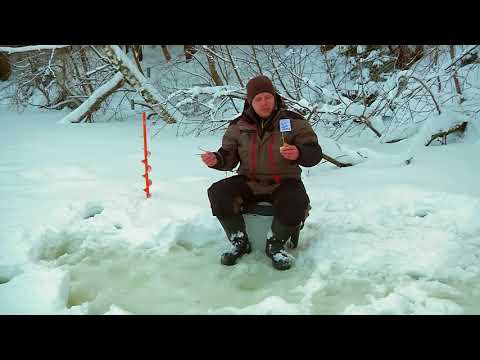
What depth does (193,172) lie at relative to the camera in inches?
163

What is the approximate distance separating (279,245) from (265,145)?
552mm

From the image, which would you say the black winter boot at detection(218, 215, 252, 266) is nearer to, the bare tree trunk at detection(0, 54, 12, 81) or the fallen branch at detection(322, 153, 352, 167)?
the fallen branch at detection(322, 153, 352, 167)

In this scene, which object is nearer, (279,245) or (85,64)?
(279,245)

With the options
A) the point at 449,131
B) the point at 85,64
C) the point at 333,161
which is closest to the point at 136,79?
the point at 85,64

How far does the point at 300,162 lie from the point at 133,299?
1.08m

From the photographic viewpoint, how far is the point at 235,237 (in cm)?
245

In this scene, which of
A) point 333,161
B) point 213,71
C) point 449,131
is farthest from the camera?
point 213,71

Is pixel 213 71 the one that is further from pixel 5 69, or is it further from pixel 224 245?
pixel 5 69

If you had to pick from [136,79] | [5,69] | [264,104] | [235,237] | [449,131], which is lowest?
[235,237]

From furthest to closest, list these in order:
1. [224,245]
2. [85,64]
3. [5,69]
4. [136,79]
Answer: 1. [5,69]
2. [85,64]
3. [136,79]
4. [224,245]

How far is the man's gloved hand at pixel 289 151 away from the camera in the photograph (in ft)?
7.49

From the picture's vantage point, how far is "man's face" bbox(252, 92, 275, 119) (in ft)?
7.97

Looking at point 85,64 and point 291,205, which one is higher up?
point 85,64
